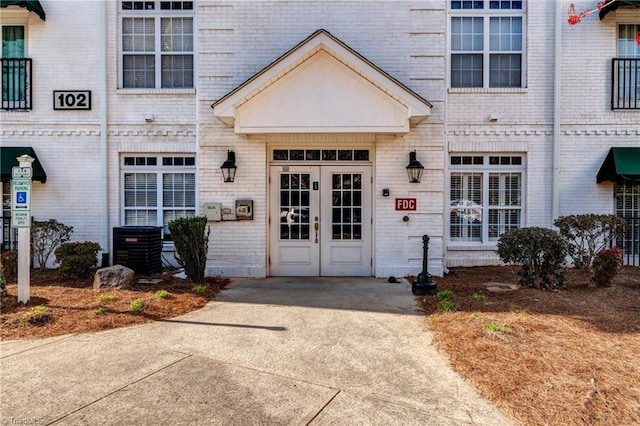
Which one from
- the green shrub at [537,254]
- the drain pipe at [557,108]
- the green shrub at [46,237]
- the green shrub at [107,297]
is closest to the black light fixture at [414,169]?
the green shrub at [537,254]

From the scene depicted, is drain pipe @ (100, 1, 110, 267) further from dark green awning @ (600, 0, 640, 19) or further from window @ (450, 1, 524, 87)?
dark green awning @ (600, 0, 640, 19)

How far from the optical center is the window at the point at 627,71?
9.37 m

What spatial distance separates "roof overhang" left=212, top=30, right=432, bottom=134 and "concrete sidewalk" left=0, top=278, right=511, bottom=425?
146 inches

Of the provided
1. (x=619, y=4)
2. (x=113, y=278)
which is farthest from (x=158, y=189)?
(x=619, y=4)

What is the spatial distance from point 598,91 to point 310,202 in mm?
7538

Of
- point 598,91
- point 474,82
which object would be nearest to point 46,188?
point 474,82

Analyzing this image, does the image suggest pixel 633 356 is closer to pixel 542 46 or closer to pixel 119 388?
pixel 119 388

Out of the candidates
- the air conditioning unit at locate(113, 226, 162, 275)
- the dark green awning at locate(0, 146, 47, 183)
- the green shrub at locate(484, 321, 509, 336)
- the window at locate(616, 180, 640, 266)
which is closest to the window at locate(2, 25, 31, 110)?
the dark green awning at locate(0, 146, 47, 183)

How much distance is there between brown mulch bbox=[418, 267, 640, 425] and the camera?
3146 millimetres

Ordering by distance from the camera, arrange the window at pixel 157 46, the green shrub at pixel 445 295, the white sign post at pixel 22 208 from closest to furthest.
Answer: the white sign post at pixel 22 208 → the green shrub at pixel 445 295 → the window at pixel 157 46

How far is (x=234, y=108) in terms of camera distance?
7609 millimetres

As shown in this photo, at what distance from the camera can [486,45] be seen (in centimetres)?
955

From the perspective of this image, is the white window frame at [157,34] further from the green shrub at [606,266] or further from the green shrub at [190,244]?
the green shrub at [606,266]

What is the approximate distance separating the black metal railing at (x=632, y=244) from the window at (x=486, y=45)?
445 cm
